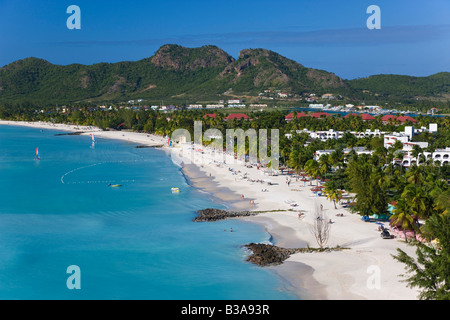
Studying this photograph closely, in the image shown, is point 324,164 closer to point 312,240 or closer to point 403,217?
point 312,240

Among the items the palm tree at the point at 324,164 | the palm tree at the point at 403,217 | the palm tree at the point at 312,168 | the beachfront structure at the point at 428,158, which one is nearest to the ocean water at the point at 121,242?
the palm tree at the point at 403,217

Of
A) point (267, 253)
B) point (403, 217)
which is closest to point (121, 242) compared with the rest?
point (267, 253)

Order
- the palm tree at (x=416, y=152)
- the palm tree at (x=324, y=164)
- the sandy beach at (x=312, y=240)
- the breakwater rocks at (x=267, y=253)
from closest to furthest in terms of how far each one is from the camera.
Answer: the sandy beach at (x=312, y=240) < the breakwater rocks at (x=267, y=253) < the palm tree at (x=324, y=164) < the palm tree at (x=416, y=152)

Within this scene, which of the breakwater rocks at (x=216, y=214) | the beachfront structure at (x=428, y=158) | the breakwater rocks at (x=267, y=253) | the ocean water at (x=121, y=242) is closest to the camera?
the ocean water at (x=121, y=242)

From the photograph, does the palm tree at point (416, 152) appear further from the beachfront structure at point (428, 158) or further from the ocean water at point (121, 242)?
the ocean water at point (121, 242)

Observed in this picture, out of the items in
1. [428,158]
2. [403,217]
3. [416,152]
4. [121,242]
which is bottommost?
[121,242]

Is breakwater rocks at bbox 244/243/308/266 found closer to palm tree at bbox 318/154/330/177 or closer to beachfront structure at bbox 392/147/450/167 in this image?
palm tree at bbox 318/154/330/177

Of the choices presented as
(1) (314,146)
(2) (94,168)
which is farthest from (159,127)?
(1) (314,146)

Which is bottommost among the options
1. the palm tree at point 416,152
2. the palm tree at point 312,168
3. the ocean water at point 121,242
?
the ocean water at point 121,242
